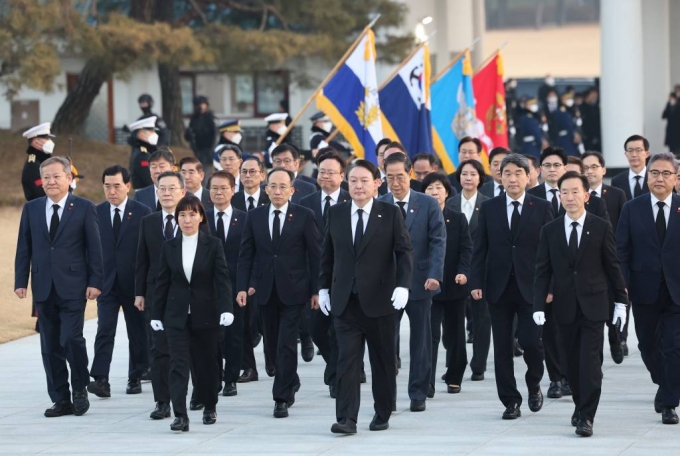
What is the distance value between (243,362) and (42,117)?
28.4 m

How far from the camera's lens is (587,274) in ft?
32.6

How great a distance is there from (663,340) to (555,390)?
1.23 m

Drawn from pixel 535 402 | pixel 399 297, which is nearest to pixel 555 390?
pixel 535 402

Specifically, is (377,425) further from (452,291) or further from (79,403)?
(79,403)

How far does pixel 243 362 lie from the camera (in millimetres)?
12617

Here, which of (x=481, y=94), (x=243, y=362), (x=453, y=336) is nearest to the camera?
(x=453, y=336)

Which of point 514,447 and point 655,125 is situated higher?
A: point 655,125

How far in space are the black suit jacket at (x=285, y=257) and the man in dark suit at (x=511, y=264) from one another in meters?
1.22

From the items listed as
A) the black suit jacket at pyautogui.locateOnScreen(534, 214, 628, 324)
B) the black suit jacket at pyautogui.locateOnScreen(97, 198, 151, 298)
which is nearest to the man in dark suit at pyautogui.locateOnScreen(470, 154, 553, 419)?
the black suit jacket at pyautogui.locateOnScreen(534, 214, 628, 324)

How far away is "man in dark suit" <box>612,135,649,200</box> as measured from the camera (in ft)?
45.0

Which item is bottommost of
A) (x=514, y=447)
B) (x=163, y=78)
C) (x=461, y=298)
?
(x=514, y=447)

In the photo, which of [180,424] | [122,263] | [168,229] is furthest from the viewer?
[122,263]

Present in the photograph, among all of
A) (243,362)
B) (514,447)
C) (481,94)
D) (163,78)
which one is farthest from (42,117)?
(514,447)

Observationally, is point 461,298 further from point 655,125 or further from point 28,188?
point 655,125
